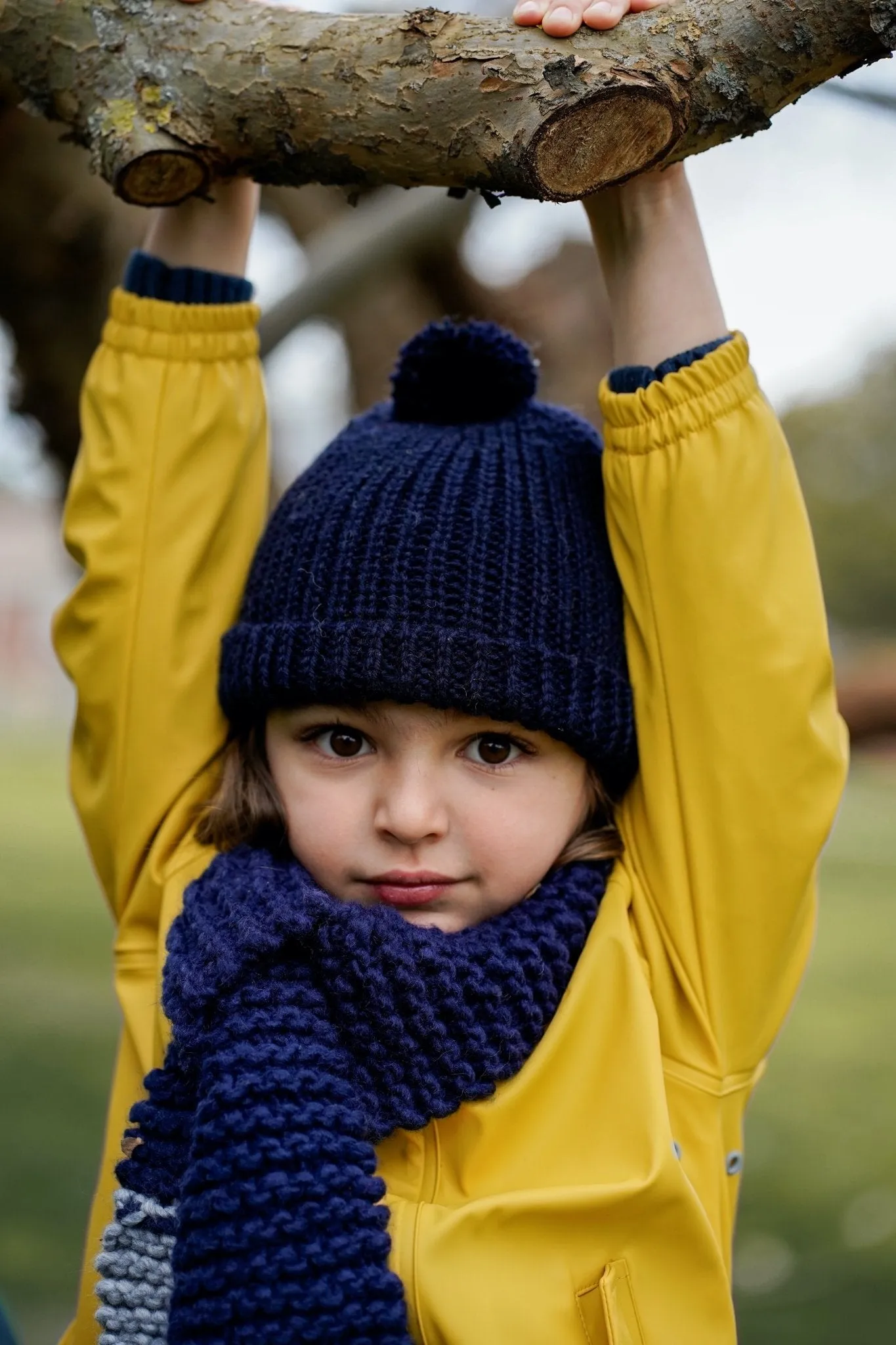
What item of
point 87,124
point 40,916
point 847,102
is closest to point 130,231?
point 87,124

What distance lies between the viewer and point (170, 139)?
119 cm

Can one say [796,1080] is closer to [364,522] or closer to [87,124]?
[364,522]

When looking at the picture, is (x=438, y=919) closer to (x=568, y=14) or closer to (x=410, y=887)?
(x=410, y=887)

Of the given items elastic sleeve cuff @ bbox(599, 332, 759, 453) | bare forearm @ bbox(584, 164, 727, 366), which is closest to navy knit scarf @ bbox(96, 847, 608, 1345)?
elastic sleeve cuff @ bbox(599, 332, 759, 453)

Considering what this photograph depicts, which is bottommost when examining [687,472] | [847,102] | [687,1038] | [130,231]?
[687,1038]

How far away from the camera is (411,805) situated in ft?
4.19

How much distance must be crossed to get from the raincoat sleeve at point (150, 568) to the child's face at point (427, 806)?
0.65 ft

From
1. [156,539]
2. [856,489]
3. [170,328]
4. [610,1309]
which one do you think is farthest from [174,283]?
[856,489]

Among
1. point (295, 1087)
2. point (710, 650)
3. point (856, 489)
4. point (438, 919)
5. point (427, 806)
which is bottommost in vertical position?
point (295, 1087)

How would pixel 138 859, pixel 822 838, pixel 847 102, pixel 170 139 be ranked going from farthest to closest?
pixel 847 102 → pixel 138 859 → pixel 822 838 → pixel 170 139

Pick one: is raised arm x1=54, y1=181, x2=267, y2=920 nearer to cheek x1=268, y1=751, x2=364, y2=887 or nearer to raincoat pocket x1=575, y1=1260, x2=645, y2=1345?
cheek x1=268, y1=751, x2=364, y2=887

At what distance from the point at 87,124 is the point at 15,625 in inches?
600

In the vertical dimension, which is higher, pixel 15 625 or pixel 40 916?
pixel 15 625

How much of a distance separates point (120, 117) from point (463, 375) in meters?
0.48
